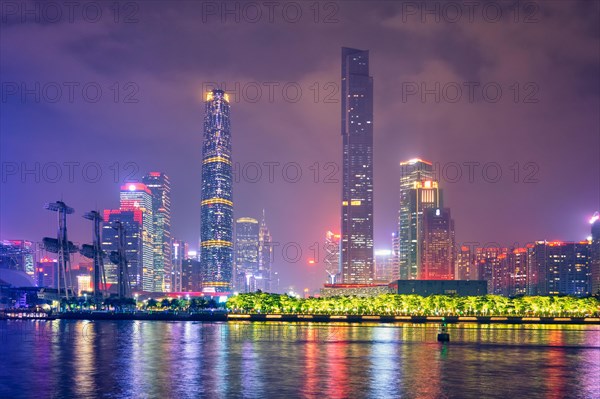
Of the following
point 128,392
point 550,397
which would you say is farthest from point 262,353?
point 550,397

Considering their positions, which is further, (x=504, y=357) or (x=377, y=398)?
(x=504, y=357)

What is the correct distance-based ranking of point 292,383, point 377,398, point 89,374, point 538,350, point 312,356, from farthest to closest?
point 538,350, point 312,356, point 89,374, point 292,383, point 377,398

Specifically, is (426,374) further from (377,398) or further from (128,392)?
(128,392)

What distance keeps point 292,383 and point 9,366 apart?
34.4m

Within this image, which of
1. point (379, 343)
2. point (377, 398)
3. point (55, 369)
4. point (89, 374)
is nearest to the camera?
point (377, 398)

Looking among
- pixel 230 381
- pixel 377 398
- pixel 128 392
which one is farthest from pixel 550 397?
pixel 128 392

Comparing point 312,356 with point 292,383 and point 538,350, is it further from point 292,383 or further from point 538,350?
point 538,350

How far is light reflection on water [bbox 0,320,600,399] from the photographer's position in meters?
63.4

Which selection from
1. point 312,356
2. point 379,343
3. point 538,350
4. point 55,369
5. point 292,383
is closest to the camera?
point 292,383

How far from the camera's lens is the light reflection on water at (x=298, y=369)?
63.4 m

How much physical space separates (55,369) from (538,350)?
65433 mm

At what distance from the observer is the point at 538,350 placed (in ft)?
353

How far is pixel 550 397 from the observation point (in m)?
61.2

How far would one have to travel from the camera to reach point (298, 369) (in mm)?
79125
